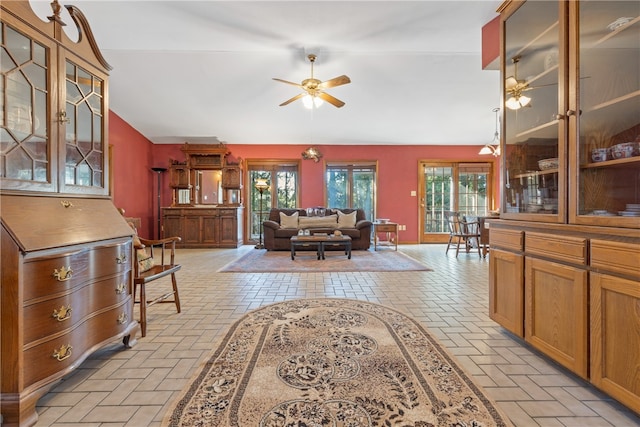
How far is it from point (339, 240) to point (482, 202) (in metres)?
4.63

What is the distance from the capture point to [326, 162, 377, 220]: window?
7.61 metres

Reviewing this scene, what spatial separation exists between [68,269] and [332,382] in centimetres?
152

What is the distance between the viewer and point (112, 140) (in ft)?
19.6

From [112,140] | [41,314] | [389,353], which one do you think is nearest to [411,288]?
[389,353]

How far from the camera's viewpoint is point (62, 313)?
4.71ft

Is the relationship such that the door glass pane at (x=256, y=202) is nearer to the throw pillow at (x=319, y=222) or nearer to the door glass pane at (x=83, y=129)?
the throw pillow at (x=319, y=222)

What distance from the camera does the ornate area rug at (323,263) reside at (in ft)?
14.6

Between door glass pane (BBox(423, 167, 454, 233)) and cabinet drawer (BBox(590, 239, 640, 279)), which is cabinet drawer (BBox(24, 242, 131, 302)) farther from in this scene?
door glass pane (BBox(423, 167, 454, 233))

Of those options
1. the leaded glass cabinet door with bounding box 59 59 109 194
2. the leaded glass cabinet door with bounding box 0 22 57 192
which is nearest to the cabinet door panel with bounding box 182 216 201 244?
the leaded glass cabinet door with bounding box 59 59 109 194

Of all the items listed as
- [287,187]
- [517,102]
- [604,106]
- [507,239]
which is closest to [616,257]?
[507,239]

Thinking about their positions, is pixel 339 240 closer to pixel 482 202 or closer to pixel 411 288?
pixel 411 288

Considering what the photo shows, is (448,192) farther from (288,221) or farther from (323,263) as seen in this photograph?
(323,263)

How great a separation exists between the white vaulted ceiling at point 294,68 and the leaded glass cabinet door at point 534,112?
4.16 feet

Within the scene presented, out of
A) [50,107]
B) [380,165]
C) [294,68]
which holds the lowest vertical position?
[50,107]
